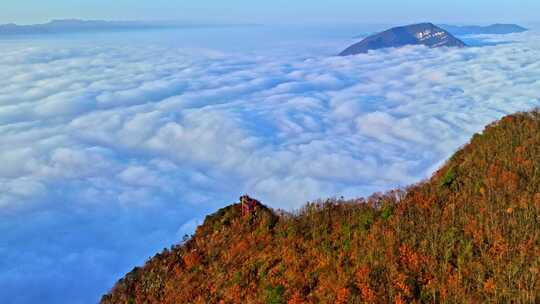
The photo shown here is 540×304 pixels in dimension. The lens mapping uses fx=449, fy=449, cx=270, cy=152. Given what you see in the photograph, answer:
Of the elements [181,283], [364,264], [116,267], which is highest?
[364,264]

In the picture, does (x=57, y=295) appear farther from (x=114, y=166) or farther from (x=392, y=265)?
(x=392, y=265)

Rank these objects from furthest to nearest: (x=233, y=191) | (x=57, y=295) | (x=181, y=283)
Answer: (x=233, y=191) < (x=57, y=295) < (x=181, y=283)

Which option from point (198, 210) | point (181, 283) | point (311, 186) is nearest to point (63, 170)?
point (198, 210)

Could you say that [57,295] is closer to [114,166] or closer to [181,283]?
[114,166]

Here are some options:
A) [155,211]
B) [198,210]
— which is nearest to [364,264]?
[198,210]

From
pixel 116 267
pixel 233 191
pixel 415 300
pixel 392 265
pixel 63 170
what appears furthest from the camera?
pixel 63 170

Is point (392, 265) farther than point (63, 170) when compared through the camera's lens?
No

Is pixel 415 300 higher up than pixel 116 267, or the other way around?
pixel 415 300
